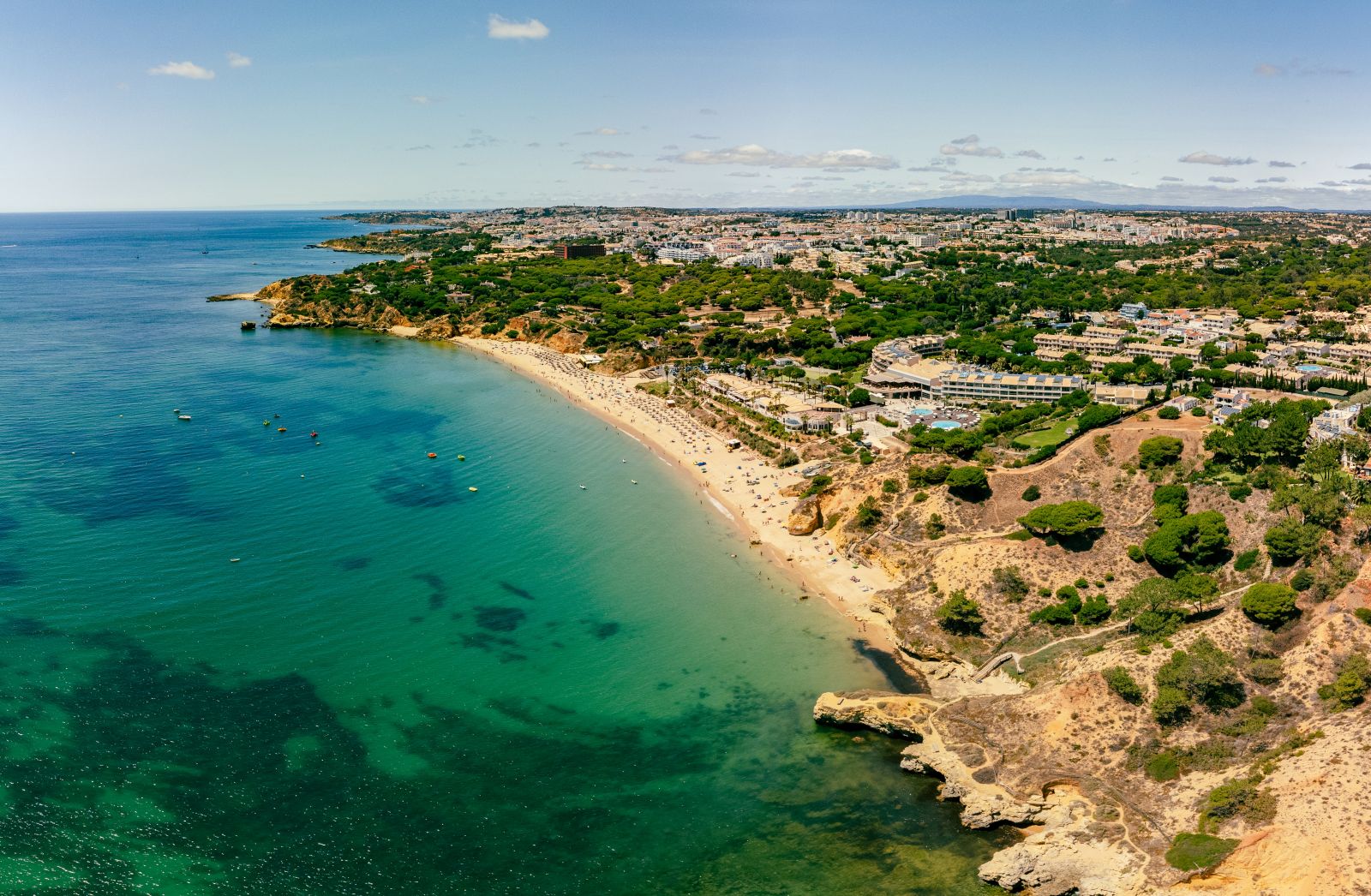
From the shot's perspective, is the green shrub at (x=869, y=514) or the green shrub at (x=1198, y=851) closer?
the green shrub at (x=1198, y=851)

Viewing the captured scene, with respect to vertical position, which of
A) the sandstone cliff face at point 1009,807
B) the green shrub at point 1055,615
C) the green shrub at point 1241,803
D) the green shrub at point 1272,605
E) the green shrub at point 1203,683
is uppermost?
the green shrub at point 1272,605

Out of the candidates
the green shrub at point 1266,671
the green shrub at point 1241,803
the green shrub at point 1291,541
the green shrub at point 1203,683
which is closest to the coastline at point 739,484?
the green shrub at point 1203,683

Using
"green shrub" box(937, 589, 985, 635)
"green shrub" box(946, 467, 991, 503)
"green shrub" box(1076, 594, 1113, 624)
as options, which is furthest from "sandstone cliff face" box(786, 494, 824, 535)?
"green shrub" box(1076, 594, 1113, 624)

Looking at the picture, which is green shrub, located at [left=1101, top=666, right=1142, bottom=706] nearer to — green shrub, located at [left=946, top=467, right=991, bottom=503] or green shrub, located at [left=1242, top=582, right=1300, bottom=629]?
green shrub, located at [left=1242, top=582, right=1300, bottom=629]

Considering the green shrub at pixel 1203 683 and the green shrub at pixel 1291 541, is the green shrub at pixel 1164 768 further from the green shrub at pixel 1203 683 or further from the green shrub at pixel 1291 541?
the green shrub at pixel 1291 541

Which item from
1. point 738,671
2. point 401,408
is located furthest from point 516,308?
point 738,671

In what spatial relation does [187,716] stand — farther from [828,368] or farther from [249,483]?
[828,368]
